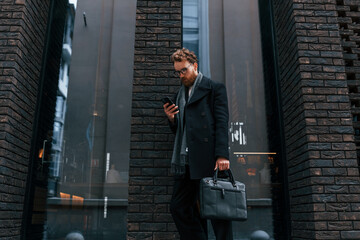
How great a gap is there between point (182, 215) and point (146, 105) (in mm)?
1471

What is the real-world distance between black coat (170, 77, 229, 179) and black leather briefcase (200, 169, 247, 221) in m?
0.17

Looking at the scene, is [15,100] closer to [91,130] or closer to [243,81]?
[91,130]

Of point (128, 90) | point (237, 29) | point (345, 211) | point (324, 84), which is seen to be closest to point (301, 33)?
point (324, 84)

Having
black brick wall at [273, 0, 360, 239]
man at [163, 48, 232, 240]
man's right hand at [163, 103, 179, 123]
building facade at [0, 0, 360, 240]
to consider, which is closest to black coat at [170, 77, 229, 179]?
man at [163, 48, 232, 240]

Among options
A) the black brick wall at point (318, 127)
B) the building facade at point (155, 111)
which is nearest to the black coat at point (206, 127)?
the building facade at point (155, 111)

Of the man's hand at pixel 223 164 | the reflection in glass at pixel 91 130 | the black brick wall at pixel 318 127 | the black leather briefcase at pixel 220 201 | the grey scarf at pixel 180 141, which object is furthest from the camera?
the reflection in glass at pixel 91 130

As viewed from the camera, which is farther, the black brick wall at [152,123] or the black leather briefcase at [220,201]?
the black brick wall at [152,123]

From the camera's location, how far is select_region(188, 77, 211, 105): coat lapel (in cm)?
301

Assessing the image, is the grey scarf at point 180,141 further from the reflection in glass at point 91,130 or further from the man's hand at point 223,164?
the reflection in glass at point 91,130

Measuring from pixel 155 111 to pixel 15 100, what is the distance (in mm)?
1580

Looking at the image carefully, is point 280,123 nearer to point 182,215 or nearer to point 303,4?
point 303,4

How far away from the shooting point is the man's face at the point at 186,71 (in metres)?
3.06

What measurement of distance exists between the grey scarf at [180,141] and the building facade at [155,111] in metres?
0.64

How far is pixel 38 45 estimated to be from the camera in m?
4.24
